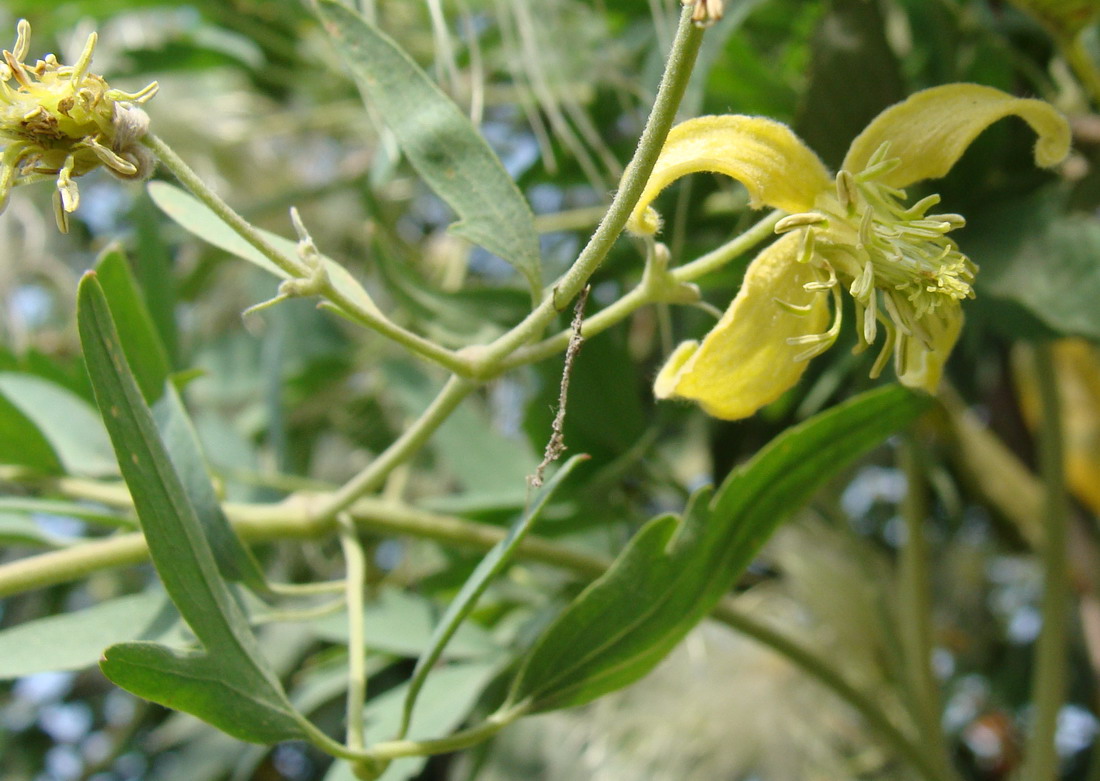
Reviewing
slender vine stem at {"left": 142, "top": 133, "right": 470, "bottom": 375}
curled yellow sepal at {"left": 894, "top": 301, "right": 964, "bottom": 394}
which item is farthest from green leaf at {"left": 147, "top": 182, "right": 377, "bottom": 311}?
curled yellow sepal at {"left": 894, "top": 301, "right": 964, "bottom": 394}

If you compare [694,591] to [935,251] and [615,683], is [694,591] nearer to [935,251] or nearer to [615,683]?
[615,683]

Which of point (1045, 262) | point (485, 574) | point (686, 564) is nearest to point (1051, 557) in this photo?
point (1045, 262)

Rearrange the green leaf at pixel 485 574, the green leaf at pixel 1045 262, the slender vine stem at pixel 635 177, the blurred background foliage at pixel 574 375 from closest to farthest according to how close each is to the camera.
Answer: the slender vine stem at pixel 635 177 → the green leaf at pixel 485 574 → the green leaf at pixel 1045 262 → the blurred background foliage at pixel 574 375

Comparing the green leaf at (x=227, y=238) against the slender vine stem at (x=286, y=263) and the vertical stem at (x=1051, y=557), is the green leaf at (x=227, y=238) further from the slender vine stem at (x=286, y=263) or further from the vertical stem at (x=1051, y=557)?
the vertical stem at (x=1051, y=557)

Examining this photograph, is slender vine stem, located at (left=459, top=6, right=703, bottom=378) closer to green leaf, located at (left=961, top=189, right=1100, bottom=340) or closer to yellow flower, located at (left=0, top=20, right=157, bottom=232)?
yellow flower, located at (left=0, top=20, right=157, bottom=232)

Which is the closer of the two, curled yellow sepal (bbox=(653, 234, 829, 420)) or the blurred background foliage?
curled yellow sepal (bbox=(653, 234, 829, 420))

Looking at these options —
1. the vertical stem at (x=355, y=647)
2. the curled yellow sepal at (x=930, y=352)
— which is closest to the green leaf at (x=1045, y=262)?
the curled yellow sepal at (x=930, y=352)
